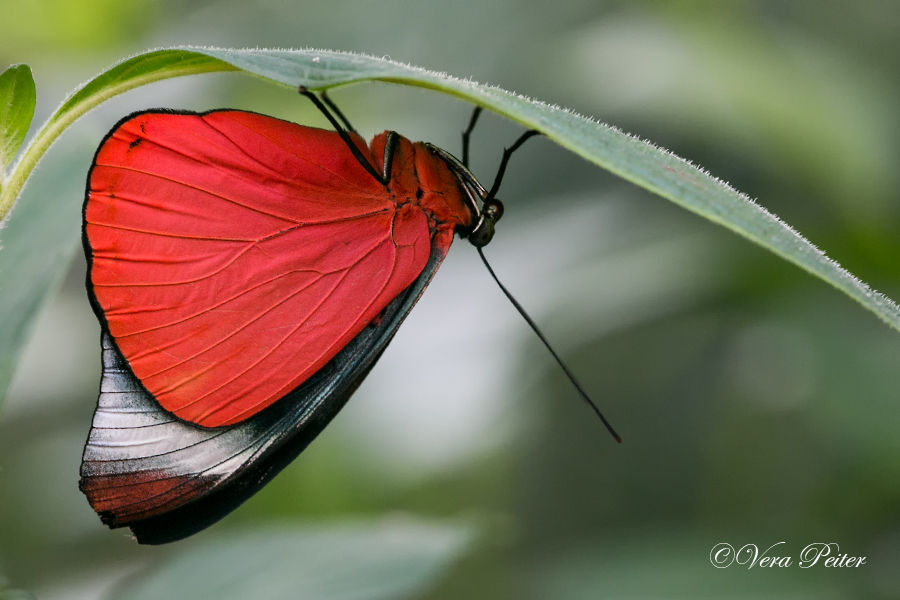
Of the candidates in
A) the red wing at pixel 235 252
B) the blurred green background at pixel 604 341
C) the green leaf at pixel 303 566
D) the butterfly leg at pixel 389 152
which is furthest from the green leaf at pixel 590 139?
the blurred green background at pixel 604 341

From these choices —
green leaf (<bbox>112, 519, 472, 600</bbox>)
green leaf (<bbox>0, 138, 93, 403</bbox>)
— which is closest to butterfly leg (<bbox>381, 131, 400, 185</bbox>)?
green leaf (<bbox>0, 138, 93, 403</bbox>)

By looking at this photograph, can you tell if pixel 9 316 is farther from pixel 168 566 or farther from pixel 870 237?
pixel 870 237

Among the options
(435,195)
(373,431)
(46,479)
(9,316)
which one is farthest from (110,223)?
(46,479)

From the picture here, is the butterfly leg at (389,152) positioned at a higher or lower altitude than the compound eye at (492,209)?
higher

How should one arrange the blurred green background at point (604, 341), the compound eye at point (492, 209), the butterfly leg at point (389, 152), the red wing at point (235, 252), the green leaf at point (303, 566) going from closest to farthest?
the red wing at point (235, 252) < the butterfly leg at point (389, 152) < the compound eye at point (492, 209) < the green leaf at point (303, 566) < the blurred green background at point (604, 341)

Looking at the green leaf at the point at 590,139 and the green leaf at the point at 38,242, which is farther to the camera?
the green leaf at the point at 38,242

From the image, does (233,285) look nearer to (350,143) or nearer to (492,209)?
(350,143)

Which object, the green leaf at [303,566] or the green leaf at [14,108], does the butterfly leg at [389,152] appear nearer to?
the green leaf at [14,108]
